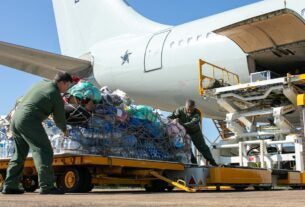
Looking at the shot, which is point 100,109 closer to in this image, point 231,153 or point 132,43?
point 231,153

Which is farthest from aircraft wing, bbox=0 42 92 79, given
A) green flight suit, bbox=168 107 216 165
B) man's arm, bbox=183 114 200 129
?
man's arm, bbox=183 114 200 129

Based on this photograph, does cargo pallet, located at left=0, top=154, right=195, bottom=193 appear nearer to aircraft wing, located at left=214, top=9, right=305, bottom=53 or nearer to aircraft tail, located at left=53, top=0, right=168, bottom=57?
aircraft wing, located at left=214, top=9, right=305, bottom=53

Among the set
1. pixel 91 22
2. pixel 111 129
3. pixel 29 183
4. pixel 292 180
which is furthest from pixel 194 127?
pixel 91 22

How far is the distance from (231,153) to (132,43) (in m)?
6.44

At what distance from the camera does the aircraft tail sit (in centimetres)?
1644

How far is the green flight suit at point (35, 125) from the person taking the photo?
438 cm

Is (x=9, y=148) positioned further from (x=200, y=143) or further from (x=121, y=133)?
(x=200, y=143)

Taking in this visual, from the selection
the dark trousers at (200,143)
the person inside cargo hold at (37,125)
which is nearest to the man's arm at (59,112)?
the person inside cargo hold at (37,125)

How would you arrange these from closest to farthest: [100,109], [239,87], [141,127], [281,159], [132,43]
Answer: [100,109] → [141,127] → [281,159] → [239,87] → [132,43]

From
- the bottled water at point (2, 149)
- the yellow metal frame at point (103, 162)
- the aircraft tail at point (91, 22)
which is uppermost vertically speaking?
the aircraft tail at point (91, 22)

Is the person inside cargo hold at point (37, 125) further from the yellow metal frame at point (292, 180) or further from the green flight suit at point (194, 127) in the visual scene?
the yellow metal frame at point (292, 180)

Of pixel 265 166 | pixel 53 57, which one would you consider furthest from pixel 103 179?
pixel 53 57

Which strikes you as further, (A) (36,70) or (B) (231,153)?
(A) (36,70)

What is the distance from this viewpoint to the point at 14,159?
4.60 m
